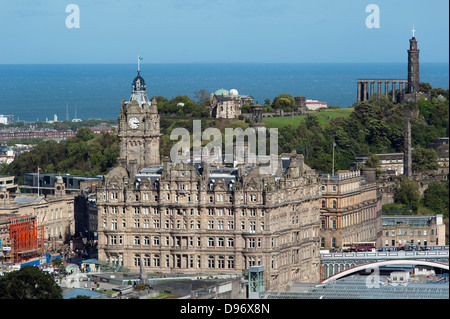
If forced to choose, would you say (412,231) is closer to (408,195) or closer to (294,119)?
(408,195)

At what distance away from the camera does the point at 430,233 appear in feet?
456

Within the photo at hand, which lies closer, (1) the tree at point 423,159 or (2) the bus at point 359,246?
(2) the bus at point 359,246

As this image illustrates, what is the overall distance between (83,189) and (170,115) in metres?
40.4

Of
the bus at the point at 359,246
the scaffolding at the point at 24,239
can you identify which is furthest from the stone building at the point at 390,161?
the scaffolding at the point at 24,239

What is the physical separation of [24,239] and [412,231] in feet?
126

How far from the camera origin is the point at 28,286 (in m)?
102

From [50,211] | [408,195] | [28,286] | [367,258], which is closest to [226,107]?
[408,195]

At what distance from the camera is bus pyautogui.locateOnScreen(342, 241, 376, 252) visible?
129 m

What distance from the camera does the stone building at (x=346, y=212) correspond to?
436 feet

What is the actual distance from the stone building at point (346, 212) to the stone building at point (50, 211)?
25.1m

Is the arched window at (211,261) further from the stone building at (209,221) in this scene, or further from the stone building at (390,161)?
the stone building at (390,161)

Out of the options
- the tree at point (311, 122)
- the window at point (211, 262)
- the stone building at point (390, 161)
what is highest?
the tree at point (311, 122)
